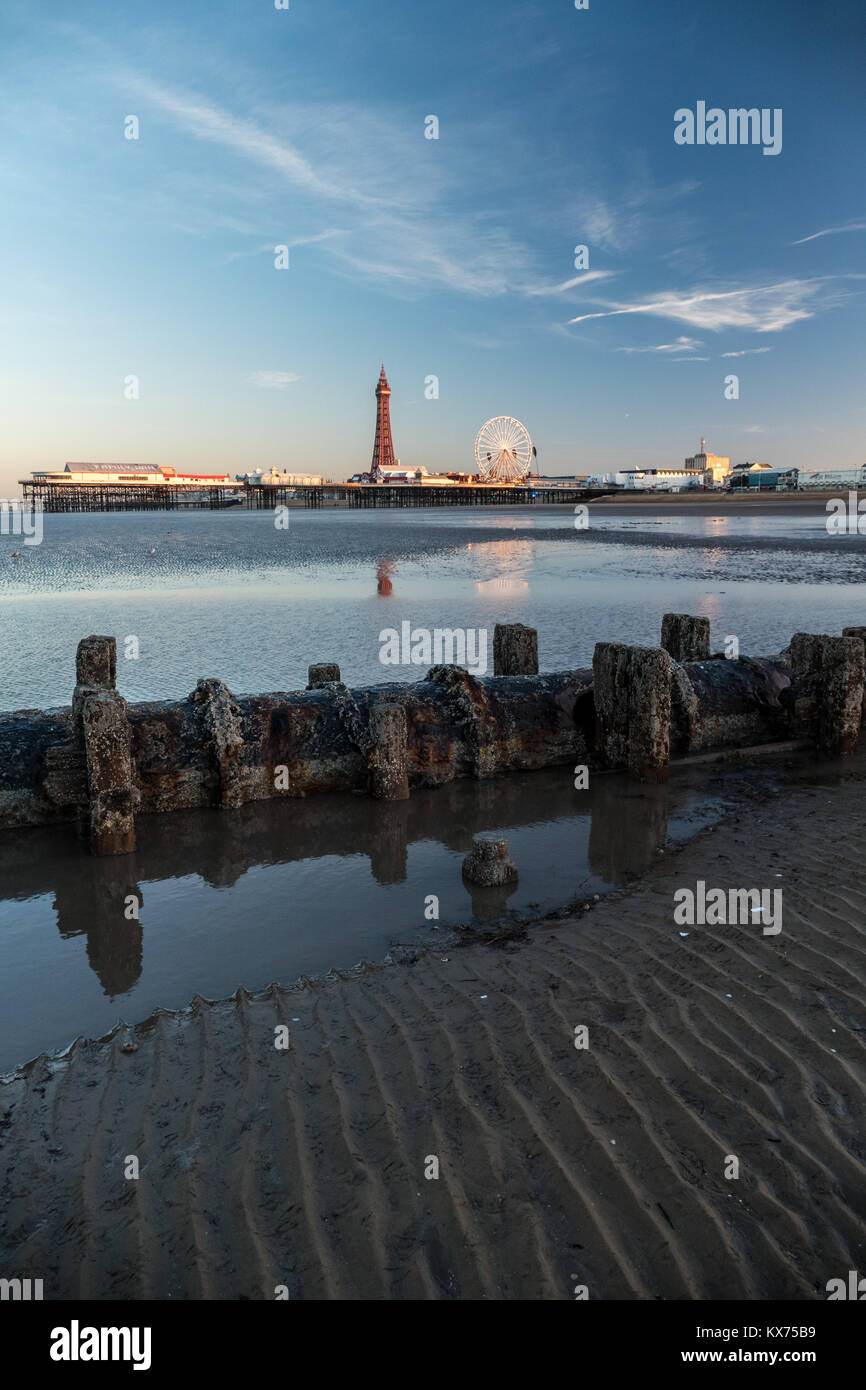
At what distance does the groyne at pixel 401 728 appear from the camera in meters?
7.90

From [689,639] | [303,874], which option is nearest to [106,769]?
[303,874]

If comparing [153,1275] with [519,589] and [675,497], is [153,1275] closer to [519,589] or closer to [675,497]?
[519,589]

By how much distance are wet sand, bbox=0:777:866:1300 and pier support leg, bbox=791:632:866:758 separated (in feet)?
17.7

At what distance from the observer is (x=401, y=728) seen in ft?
28.4

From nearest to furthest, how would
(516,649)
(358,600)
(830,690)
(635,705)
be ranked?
(635,705) < (830,690) < (516,649) < (358,600)

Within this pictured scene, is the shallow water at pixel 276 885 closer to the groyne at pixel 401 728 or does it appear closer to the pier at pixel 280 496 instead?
the groyne at pixel 401 728

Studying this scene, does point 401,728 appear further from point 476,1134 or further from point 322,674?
point 476,1134

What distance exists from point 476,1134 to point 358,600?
77.1 feet

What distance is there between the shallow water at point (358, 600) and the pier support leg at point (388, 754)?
5800 mm

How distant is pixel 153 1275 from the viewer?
9.74ft

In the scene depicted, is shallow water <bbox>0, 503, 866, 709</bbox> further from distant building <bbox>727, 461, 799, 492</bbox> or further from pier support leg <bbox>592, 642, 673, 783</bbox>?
distant building <bbox>727, 461, 799, 492</bbox>

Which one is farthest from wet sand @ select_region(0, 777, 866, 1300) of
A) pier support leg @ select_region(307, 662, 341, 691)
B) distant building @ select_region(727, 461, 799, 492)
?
distant building @ select_region(727, 461, 799, 492)

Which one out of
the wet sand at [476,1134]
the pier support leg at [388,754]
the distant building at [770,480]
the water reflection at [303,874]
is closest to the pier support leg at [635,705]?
the water reflection at [303,874]

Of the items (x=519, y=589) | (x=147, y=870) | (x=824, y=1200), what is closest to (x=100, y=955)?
(x=147, y=870)
